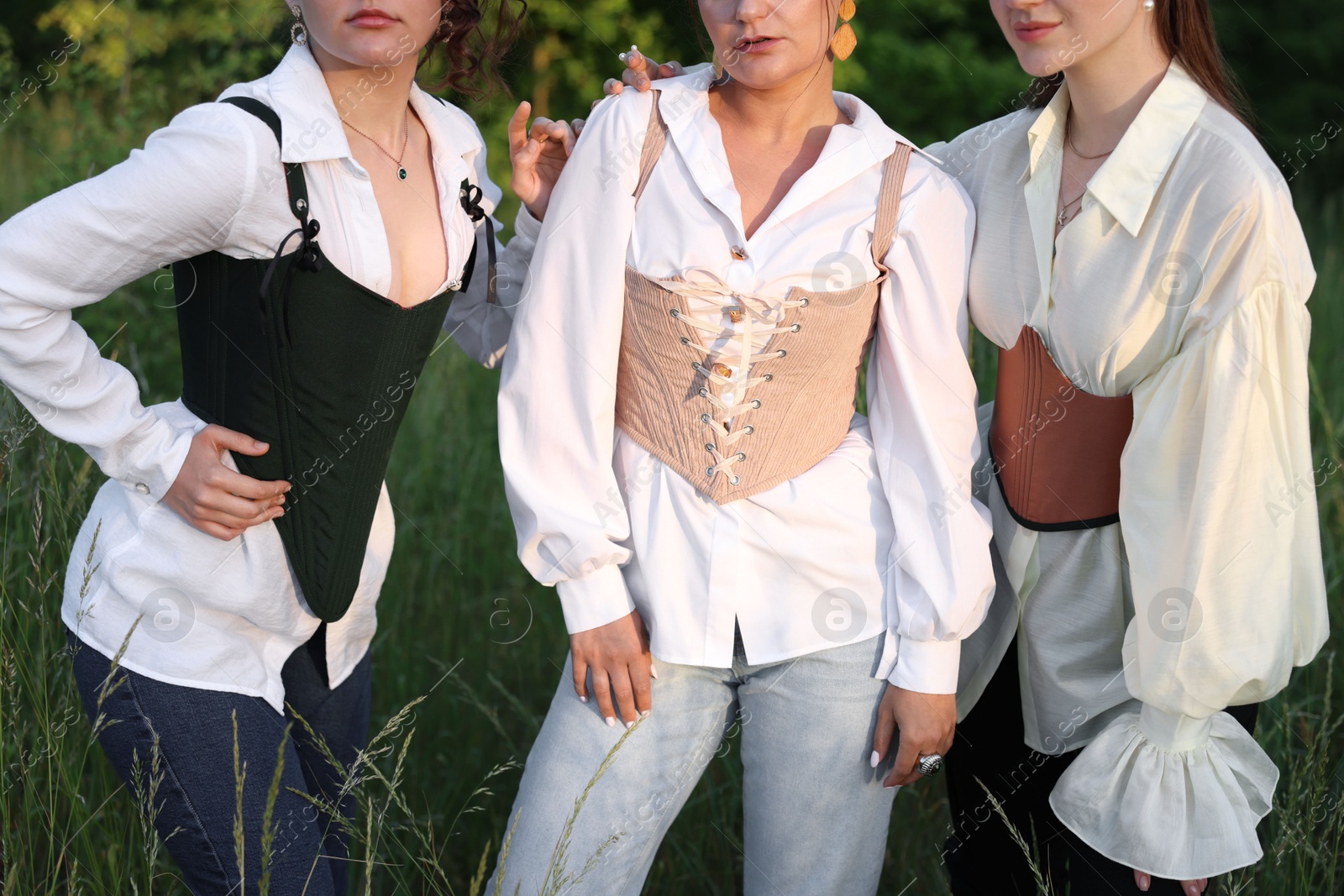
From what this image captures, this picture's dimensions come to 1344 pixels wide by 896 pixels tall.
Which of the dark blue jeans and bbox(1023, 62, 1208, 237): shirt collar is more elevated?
bbox(1023, 62, 1208, 237): shirt collar

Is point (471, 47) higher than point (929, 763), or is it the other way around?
point (471, 47)

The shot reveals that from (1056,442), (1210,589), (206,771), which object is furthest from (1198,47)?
(206,771)

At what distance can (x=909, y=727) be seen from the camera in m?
1.79

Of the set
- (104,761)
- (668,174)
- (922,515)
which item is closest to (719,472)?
(922,515)

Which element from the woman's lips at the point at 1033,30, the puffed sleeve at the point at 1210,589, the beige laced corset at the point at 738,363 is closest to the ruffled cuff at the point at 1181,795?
the puffed sleeve at the point at 1210,589

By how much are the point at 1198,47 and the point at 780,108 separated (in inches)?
25.1

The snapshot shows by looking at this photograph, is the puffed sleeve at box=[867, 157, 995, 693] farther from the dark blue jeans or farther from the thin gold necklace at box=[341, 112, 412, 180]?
the dark blue jeans

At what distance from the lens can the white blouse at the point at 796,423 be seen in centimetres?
177

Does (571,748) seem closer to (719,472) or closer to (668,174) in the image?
(719,472)

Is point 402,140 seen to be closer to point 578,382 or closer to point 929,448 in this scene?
point 578,382

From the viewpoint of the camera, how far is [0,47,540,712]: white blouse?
5.18 feet

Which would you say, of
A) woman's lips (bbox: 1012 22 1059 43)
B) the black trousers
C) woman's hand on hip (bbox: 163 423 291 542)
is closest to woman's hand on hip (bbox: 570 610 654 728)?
woman's hand on hip (bbox: 163 423 291 542)

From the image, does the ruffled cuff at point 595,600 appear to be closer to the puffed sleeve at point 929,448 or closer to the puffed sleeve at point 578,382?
the puffed sleeve at point 578,382

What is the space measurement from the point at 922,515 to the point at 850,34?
0.75 metres
